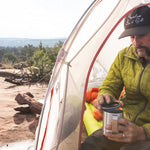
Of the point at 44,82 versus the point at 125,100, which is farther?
the point at 44,82

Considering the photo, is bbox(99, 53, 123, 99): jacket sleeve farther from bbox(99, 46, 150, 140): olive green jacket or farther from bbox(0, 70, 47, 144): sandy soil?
bbox(0, 70, 47, 144): sandy soil

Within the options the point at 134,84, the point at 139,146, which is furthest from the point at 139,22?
the point at 139,146

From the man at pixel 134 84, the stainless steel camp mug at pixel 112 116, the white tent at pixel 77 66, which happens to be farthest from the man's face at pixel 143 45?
the stainless steel camp mug at pixel 112 116

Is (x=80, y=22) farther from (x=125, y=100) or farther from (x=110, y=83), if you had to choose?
(x=125, y=100)

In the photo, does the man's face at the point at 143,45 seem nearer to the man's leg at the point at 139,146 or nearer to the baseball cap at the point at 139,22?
the baseball cap at the point at 139,22

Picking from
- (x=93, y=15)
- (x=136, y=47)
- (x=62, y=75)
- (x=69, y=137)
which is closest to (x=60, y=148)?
(x=69, y=137)

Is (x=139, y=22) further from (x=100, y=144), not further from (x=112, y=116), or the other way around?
(x=100, y=144)

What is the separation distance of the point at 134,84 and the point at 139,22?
0.45 meters

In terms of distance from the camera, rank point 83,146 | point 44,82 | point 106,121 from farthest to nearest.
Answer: point 44,82, point 83,146, point 106,121

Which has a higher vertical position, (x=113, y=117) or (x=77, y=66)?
(x=77, y=66)

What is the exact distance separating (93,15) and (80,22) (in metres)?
0.15

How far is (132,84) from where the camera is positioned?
1433mm

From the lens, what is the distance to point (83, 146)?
1281 mm

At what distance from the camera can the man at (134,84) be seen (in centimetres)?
124
